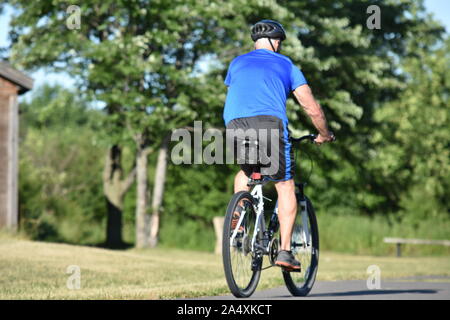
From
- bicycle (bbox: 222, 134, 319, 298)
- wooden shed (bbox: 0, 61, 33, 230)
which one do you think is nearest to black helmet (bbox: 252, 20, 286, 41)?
bicycle (bbox: 222, 134, 319, 298)

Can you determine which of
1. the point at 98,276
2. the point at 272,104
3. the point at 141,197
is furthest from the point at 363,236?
the point at 272,104

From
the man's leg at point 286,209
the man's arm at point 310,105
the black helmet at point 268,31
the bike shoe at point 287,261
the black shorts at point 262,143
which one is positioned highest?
the black helmet at point 268,31

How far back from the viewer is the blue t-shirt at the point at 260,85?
6.23m

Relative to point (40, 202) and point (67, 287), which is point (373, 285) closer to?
point (67, 287)

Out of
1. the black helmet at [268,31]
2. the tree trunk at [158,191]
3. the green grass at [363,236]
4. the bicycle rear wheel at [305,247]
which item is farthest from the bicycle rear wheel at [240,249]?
the green grass at [363,236]

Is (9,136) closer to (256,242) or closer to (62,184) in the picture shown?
(256,242)

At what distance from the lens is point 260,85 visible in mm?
6250

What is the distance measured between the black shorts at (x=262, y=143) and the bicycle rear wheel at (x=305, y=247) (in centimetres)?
87

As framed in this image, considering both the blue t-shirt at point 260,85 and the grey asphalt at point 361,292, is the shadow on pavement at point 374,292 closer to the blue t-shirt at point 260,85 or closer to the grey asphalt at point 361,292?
the grey asphalt at point 361,292

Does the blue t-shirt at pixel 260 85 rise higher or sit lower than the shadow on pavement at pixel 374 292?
higher

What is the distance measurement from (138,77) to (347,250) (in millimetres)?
13478

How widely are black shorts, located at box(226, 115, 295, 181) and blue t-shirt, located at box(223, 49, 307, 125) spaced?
67mm

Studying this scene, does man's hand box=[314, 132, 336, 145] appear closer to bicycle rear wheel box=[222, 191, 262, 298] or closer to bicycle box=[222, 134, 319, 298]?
bicycle box=[222, 134, 319, 298]

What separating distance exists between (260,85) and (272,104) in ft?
0.61
